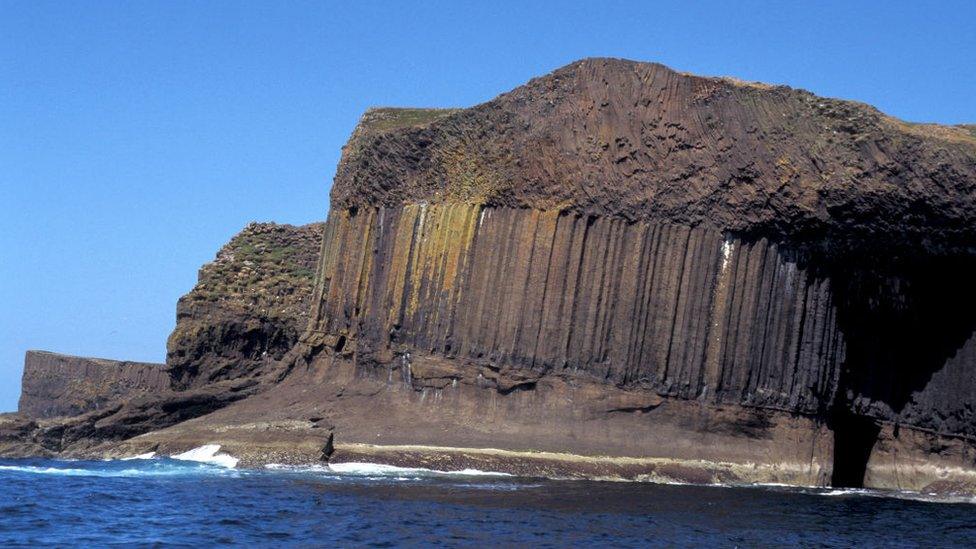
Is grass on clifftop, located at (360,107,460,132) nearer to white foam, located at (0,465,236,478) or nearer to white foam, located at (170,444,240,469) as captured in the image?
white foam, located at (170,444,240,469)

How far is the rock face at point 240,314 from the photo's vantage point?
4400cm

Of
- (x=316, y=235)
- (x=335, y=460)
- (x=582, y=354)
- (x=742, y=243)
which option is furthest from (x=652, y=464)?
(x=316, y=235)

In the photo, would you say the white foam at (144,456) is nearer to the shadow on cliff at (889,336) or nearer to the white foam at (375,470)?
the white foam at (375,470)

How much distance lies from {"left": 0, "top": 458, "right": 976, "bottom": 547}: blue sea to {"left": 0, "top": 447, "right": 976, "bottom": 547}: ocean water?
0.04 m

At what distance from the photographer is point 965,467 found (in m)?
32.8

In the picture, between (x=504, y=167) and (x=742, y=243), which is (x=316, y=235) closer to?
(x=504, y=167)

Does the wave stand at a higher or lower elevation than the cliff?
lower

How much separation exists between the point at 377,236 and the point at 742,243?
1227 centimetres

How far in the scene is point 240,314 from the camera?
1768 inches

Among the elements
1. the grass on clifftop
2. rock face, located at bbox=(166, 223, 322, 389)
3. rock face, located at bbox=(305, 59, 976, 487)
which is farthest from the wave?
the grass on clifftop

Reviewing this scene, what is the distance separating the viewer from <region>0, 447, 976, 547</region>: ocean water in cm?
2130

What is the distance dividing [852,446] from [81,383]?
3419cm

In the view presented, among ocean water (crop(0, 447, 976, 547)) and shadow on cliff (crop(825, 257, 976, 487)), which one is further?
shadow on cliff (crop(825, 257, 976, 487))

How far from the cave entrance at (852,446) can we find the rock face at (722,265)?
72 millimetres
